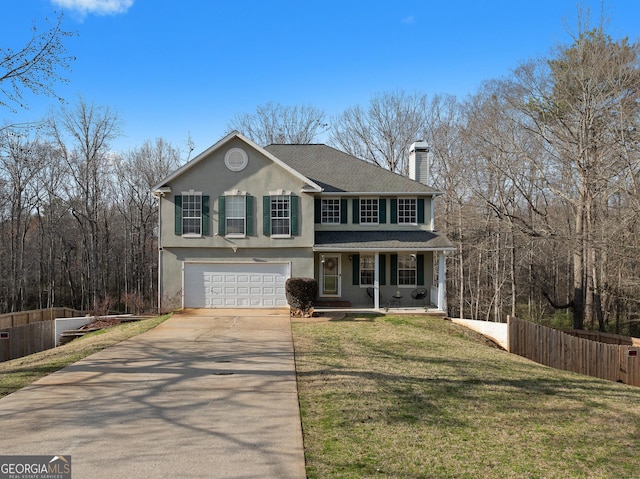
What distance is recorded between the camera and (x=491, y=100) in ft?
95.3

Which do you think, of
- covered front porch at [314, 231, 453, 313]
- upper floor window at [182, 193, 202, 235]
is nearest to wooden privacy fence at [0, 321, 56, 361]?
upper floor window at [182, 193, 202, 235]

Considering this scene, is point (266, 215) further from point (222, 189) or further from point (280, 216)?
point (222, 189)

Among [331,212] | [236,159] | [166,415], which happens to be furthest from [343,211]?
[166,415]

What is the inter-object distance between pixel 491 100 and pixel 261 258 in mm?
18541

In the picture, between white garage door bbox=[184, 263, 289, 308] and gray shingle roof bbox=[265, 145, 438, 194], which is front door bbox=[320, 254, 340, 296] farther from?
gray shingle roof bbox=[265, 145, 438, 194]

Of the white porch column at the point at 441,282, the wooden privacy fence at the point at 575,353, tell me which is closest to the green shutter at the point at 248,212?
the white porch column at the point at 441,282

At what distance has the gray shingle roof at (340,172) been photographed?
66.2 ft

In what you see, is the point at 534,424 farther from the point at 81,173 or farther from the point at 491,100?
the point at 81,173

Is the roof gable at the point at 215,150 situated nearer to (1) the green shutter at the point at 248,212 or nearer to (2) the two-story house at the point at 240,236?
(2) the two-story house at the point at 240,236

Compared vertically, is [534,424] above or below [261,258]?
below

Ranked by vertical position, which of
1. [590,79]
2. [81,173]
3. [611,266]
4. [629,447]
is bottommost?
[629,447]

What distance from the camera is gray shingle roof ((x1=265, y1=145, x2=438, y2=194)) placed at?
20188 mm

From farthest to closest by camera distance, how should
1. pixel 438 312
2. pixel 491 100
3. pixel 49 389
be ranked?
pixel 491 100 < pixel 438 312 < pixel 49 389

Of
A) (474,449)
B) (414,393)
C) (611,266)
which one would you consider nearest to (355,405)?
(414,393)
